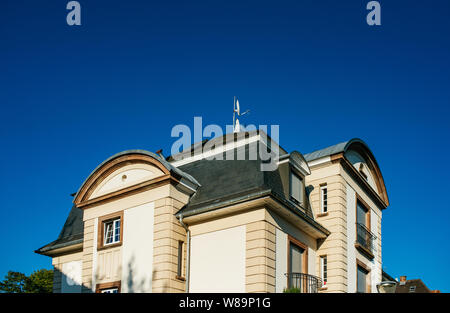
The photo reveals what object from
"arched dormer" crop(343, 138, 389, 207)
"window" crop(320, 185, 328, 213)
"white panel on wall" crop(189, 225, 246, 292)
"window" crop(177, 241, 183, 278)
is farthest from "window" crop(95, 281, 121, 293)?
"arched dormer" crop(343, 138, 389, 207)

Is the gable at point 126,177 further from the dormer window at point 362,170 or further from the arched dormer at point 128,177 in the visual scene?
the dormer window at point 362,170

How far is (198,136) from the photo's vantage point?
23.2 metres

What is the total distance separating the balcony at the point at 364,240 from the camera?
22.0 meters

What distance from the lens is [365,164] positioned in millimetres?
24281

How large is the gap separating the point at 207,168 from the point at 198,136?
116 inches

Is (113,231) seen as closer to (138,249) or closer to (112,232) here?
(112,232)

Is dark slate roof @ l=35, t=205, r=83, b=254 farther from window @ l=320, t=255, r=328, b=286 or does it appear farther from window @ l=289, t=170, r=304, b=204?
window @ l=320, t=255, r=328, b=286

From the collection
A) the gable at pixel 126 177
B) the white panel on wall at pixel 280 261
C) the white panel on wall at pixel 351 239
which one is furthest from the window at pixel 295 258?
the gable at pixel 126 177

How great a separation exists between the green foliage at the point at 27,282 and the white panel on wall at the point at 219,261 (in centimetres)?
2937
